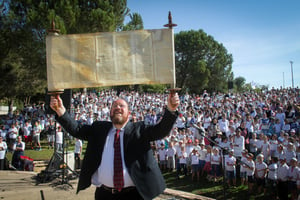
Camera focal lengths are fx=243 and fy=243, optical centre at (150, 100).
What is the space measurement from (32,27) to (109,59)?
16.1m

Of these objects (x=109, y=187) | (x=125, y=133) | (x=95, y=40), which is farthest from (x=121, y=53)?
(x=109, y=187)

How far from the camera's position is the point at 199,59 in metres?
44.1

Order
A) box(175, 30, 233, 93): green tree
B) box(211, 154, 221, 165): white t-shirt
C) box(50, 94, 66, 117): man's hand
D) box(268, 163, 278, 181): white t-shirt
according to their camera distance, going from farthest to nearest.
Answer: box(175, 30, 233, 93): green tree
box(211, 154, 221, 165): white t-shirt
box(268, 163, 278, 181): white t-shirt
box(50, 94, 66, 117): man's hand

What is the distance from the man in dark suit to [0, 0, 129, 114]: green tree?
14.6 metres

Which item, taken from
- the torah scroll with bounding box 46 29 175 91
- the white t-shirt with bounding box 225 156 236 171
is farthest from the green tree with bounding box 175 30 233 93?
the torah scroll with bounding box 46 29 175 91

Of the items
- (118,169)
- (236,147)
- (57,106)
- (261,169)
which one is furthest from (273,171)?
(57,106)

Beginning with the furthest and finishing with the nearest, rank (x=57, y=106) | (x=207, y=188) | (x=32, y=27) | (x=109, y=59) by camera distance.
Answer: (x=32, y=27) → (x=207, y=188) → (x=109, y=59) → (x=57, y=106)

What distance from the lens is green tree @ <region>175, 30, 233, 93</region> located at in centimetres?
4319

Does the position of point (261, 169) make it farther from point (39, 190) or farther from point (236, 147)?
point (39, 190)

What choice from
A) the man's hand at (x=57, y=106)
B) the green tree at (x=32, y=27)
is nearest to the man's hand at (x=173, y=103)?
the man's hand at (x=57, y=106)

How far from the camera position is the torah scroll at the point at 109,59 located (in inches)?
102

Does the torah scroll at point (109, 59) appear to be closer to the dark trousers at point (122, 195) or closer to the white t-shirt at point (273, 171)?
the dark trousers at point (122, 195)

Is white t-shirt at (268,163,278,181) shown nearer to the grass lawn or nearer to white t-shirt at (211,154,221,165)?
the grass lawn

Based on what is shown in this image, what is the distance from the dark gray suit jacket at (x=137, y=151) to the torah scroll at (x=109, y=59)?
0.45 metres
